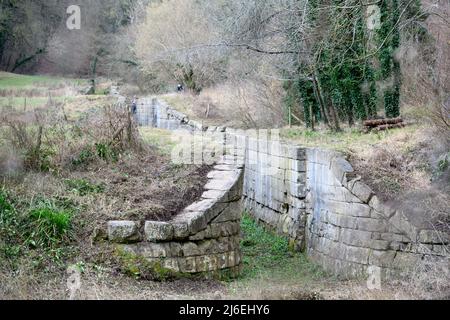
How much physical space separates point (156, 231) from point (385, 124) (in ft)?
24.0

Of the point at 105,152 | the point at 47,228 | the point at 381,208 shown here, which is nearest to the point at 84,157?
the point at 105,152

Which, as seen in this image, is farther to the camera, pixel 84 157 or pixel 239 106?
pixel 239 106

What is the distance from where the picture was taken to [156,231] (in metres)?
8.76

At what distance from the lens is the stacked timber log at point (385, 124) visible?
550 inches

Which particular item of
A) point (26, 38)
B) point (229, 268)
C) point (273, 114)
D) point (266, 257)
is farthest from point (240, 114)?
point (26, 38)

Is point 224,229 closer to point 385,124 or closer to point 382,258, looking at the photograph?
point 382,258

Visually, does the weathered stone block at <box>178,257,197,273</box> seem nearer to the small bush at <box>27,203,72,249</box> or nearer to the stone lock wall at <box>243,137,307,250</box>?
the small bush at <box>27,203,72,249</box>

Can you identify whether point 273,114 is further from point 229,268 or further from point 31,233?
point 31,233

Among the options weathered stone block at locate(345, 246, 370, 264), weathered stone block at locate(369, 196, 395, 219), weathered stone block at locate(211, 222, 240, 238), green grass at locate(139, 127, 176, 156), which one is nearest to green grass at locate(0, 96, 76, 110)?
green grass at locate(139, 127, 176, 156)

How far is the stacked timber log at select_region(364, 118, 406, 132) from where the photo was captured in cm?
1396

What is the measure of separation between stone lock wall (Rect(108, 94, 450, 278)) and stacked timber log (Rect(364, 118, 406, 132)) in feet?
7.88

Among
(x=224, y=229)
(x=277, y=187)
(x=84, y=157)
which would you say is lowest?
(x=224, y=229)

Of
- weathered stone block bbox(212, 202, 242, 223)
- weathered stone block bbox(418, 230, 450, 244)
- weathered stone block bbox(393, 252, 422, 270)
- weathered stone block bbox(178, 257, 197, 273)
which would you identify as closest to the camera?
weathered stone block bbox(178, 257, 197, 273)

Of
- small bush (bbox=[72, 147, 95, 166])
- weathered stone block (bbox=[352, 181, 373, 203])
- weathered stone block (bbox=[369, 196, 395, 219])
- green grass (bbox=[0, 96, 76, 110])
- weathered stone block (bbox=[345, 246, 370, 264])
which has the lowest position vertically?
weathered stone block (bbox=[345, 246, 370, 264])
